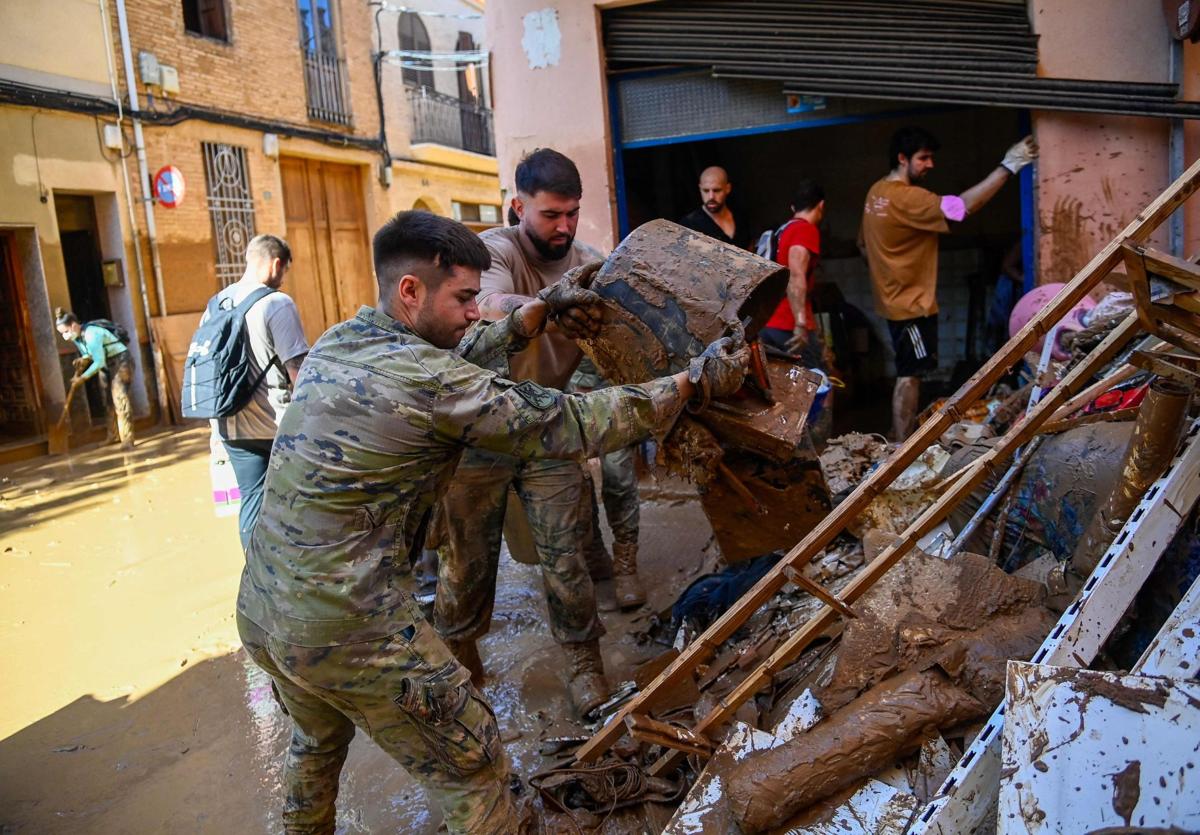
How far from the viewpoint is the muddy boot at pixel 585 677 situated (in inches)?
131

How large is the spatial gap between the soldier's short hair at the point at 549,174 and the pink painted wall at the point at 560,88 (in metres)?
2.74

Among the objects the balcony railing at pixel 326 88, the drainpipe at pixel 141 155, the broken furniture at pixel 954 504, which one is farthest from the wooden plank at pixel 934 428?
the balcony railing at pixel 326 88

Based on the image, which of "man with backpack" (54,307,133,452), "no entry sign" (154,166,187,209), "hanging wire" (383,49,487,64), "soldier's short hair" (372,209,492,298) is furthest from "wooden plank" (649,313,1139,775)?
"hanging wire" (383,49,487,64)

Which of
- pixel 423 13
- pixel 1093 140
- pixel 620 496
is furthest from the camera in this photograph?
pixel 423 13

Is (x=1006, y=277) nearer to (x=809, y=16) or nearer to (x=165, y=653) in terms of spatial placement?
(x=809, y=16)

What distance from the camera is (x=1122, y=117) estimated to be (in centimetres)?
515

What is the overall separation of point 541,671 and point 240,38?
1324 centimetres

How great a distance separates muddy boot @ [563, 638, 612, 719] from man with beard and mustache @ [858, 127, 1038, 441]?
9.30 feet

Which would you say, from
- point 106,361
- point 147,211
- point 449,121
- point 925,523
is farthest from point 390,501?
point 449,121

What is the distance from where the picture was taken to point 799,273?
5516mm

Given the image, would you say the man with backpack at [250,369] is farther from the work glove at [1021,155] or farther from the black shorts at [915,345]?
the work glove at [1021,155]

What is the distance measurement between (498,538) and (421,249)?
146 centimetres

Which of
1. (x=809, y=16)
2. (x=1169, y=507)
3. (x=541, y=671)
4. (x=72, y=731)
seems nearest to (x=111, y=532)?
(x=72, y=731)

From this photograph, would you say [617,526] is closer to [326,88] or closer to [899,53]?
[899,53]
